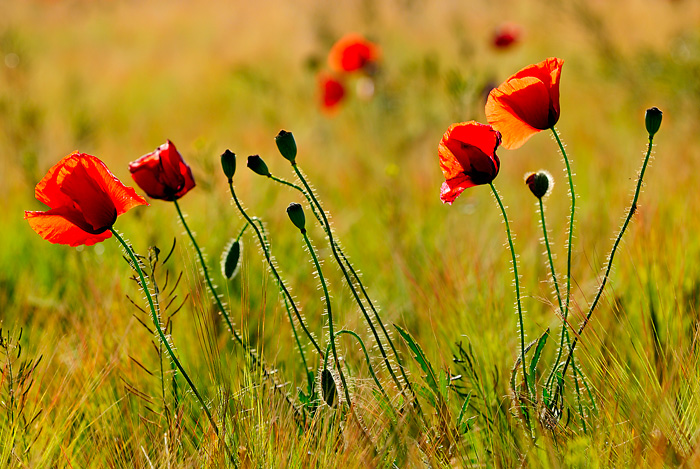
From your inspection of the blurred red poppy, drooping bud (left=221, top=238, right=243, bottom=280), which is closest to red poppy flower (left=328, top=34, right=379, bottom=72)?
the blurred red poppy

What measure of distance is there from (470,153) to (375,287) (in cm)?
86

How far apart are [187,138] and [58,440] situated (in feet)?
10.5

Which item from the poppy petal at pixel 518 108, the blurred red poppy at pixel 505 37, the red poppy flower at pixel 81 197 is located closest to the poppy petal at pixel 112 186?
the red poppy flower at pixel 81 197

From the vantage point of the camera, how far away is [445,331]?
1214 millimetres

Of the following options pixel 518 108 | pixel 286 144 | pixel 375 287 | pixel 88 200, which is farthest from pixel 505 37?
pixel 88 200

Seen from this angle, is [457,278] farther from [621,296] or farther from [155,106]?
[155,106]

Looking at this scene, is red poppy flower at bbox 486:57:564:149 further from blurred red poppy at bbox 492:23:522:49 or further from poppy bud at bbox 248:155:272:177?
blurred red poppy at bbox 492:23:522:49

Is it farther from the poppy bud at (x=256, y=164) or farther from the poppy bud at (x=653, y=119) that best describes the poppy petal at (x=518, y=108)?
the poppy bud at (x=256, y=164)

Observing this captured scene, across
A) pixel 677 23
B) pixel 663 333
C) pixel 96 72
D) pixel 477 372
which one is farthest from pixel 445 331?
pixel 96 72

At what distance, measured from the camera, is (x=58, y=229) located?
0.99m

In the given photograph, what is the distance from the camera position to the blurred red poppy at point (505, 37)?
3.10 metres

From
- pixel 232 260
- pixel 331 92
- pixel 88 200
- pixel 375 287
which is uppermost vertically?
pixel 331 92

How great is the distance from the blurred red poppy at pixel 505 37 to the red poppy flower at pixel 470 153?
2302 millimetres

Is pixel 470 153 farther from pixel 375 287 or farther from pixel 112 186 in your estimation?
pixel 375 287
